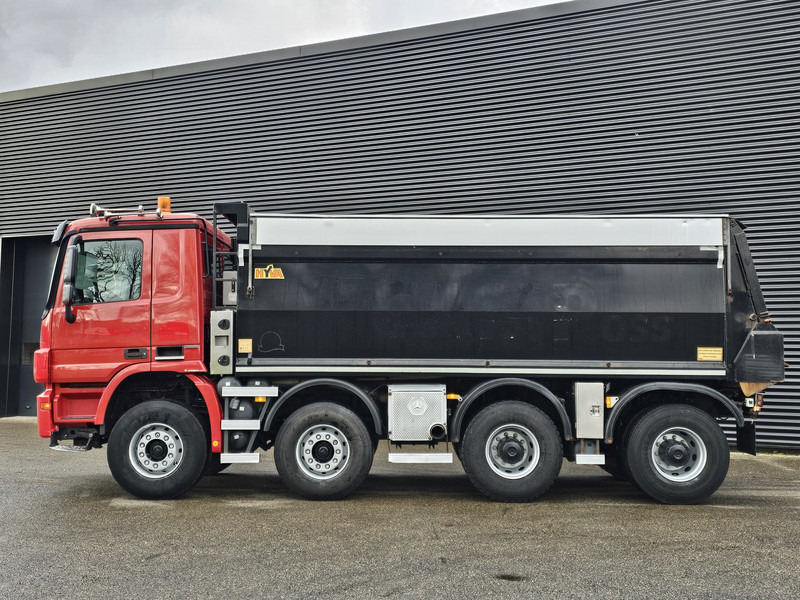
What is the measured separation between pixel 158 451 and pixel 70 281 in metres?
2.07

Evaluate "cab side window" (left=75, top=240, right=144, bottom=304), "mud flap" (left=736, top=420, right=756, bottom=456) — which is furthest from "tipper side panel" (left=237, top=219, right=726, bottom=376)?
"cab side window" (left=75, top=240, right=144, bottom=304)

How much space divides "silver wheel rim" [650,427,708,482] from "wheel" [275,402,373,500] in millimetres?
3075

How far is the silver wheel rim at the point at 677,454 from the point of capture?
7.08 metres

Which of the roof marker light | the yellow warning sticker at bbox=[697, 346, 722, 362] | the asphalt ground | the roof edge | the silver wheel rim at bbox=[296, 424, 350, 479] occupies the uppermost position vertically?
the roof edge

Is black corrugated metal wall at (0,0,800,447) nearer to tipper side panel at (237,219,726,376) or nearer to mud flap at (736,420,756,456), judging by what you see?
mud flap at (736,420,756,456)

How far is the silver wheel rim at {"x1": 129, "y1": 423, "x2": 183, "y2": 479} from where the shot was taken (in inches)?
281

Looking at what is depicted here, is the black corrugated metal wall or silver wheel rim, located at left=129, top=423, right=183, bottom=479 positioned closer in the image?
silver wheel rim, located at left=129, top=423, right=183, bottom=479

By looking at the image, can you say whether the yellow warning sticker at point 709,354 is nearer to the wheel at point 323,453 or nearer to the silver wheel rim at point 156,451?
the wheel at point 323,453

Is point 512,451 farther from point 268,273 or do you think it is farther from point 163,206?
point 163,206

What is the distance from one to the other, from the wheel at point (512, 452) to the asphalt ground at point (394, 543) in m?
0.23

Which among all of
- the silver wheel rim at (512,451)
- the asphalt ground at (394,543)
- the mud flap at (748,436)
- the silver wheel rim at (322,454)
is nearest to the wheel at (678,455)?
the asphalt ground at (394,543)

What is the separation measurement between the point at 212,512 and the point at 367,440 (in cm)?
171

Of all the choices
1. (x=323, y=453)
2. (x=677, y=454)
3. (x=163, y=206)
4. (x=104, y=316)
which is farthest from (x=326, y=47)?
(x=677, y=454)

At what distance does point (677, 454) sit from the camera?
7078 millimetres
